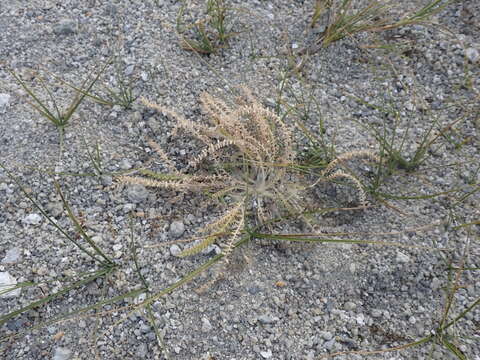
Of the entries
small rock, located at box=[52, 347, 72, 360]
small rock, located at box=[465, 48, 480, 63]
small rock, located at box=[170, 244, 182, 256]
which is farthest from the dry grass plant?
small rock, located at box=[465, 48, 480, 63]

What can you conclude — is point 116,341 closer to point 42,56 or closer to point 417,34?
point 42,56

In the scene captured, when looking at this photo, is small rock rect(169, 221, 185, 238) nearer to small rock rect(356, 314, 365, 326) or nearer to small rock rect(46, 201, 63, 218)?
small rock rect(46, 201, 63, 218)

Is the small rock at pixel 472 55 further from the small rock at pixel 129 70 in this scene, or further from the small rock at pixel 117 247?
the small rock at pixel 117 247

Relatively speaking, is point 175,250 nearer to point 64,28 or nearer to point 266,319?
point 266,319

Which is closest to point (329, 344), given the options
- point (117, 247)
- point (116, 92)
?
point (117, 247)

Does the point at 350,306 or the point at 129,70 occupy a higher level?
the point at 129,70

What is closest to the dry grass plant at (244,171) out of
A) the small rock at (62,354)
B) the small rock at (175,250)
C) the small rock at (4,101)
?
the small rock at (175,250)

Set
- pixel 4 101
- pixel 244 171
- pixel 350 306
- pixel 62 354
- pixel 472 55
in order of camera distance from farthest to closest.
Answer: pixel 472 55, pixel 4 101, pixel 244 171, pixel 350 306, pixel 62 354
